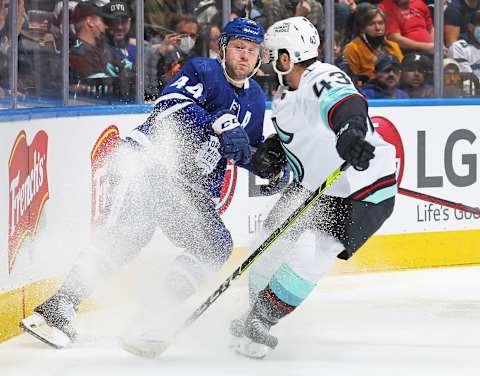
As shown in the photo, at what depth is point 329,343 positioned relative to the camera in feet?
14.8

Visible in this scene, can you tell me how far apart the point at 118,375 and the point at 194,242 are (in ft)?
1.90

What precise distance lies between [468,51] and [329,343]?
2801 millimetres

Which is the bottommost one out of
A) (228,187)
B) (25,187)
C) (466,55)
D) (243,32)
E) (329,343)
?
(329,343)

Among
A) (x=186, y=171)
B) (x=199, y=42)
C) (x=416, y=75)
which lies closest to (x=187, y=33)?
(x=199, y=42)

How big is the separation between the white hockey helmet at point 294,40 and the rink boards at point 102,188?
97cm

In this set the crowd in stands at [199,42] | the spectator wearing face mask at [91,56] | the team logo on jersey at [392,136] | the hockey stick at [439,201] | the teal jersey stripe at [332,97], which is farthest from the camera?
the team logo on jersey at [392,136]

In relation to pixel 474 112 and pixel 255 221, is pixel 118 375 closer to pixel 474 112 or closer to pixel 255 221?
pixel 255 221

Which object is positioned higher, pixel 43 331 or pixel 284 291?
pixel 284 291

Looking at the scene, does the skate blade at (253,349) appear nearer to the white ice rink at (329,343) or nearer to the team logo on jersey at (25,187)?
the white ice rink at (329,343)

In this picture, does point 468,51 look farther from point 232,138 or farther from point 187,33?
point 232,138

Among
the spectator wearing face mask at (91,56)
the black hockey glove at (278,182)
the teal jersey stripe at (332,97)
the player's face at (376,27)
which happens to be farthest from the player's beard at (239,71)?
the player's face at (376,27)

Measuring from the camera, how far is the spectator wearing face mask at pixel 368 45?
21.5 ft

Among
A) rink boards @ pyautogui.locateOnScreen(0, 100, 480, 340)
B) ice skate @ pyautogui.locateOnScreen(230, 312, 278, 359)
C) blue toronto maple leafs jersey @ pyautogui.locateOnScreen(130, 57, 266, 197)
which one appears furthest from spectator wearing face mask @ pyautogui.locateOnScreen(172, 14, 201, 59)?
ice skate @ pyautogui.locateOnScreen(230, 312, 278, 359)

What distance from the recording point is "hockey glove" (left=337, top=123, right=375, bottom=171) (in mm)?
3703
